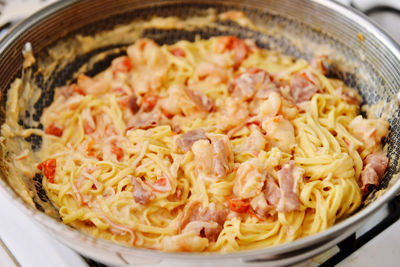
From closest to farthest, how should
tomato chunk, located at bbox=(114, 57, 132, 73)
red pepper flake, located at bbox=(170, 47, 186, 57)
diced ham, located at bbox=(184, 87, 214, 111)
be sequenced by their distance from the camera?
diced ham, located at bbox=(184, 87, 214, 111), tomato chunk, located at bbox=(114, 57, 132, 73), red pepper flake, located at bbox=(170, 47, 186, 57)

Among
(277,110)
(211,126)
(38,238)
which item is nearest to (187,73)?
(211,126)

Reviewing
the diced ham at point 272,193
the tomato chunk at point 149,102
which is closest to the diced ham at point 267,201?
the diced ham at point 272,193

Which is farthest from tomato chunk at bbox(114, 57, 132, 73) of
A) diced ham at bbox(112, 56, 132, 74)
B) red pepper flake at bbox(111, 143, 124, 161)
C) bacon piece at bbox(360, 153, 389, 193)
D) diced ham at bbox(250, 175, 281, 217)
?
bacon piece at bbox(360, 153, 389, 193)

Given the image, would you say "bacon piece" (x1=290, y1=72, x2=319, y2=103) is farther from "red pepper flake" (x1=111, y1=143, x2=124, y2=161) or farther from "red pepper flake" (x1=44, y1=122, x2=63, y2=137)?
"red pepper flake" (x1=44, y1=122, x2=63, y2=137)

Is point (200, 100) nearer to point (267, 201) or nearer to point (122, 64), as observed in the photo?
point (122, 64)

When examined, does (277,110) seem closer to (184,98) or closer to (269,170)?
(269,170)

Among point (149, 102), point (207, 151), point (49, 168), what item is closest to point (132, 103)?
point (149, 102)
